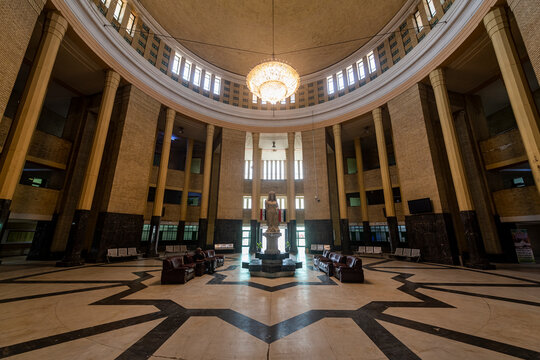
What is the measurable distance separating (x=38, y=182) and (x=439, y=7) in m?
26.4

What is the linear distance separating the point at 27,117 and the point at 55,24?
3947mm

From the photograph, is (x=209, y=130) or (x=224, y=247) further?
(x=209, y=130)

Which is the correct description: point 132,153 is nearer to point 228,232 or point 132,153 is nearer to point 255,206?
point 228,232

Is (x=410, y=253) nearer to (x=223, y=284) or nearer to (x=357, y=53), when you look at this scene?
(x=223, y=284)

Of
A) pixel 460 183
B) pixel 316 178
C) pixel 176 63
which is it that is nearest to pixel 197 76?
pixel 176 63

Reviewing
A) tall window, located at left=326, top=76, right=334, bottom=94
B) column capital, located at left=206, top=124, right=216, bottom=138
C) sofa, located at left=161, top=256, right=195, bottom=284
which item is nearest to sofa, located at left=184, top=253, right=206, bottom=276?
sofa, located at left=161, top=256, right=195, bottom=284

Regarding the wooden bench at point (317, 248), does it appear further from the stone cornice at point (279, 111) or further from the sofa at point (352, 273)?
the stone cornice at point (279, 111)

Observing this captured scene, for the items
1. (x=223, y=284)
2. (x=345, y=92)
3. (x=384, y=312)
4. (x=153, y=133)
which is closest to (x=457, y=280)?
(x=384, y=312)

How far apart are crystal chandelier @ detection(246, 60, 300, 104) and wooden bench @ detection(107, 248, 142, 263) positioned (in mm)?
10458

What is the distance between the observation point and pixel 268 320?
3.49 m

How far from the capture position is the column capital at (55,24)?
8.23m

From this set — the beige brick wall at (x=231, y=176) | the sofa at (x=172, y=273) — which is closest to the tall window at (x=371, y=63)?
the beige brick wall at (x=231, y=176)

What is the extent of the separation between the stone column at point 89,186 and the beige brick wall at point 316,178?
12.6m

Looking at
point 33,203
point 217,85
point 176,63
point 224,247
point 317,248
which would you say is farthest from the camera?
point 217,85
